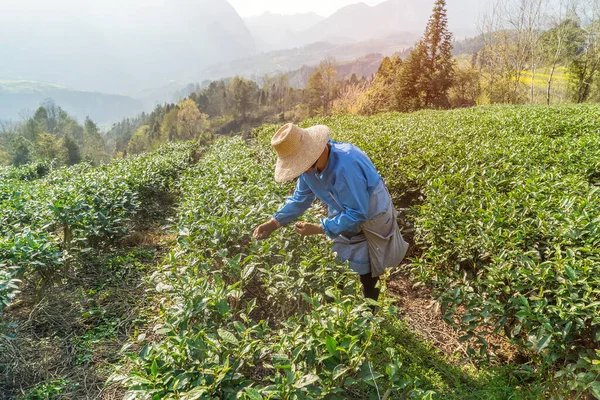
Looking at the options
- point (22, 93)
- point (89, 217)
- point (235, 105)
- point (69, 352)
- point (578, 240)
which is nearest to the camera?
point (578, 240)

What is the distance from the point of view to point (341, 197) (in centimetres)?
206

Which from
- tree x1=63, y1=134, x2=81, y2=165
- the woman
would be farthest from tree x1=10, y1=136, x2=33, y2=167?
the woman

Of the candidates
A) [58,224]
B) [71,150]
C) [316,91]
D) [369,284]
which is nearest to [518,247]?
[369,284]

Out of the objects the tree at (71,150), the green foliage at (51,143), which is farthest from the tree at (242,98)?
the tree at (71,150)

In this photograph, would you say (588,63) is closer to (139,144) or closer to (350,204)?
(350,204)

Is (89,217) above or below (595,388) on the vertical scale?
above

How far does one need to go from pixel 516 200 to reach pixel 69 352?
11.8ft

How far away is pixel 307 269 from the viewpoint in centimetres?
202

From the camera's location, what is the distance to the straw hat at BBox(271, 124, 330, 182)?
6.42 feet

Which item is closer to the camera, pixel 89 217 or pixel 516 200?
pixel 516 200

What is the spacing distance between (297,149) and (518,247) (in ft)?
5.01

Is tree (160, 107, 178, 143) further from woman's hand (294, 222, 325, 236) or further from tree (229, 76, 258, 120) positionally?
woman's hand (294, 222, 325, 236)

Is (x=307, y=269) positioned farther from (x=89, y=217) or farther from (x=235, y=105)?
(x=235, y=105)

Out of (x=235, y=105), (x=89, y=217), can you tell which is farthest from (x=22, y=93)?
(x=89, y=217)
